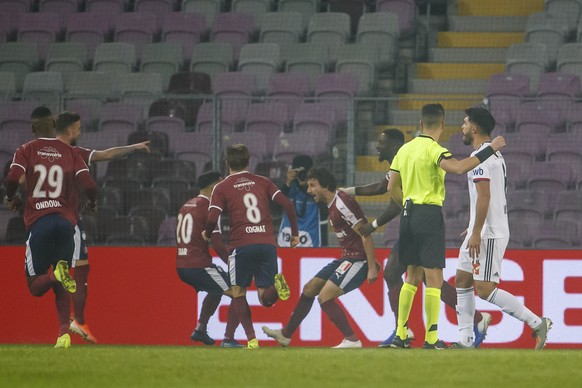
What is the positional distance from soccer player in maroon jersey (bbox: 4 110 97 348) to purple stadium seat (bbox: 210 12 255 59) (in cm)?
992

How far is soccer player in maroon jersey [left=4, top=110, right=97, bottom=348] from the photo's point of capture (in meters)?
11.7

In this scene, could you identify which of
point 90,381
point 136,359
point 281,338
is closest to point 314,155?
point 281,338

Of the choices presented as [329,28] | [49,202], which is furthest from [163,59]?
[49,202]

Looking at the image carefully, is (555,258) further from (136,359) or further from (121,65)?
(121,65)

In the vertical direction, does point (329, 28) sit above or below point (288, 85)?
above

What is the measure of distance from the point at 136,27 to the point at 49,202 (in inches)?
426

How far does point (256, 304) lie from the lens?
14711 mm

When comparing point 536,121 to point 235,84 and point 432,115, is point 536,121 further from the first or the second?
point 432,115

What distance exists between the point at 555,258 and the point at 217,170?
163 inches

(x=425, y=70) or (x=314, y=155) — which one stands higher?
(x=425, y=70)

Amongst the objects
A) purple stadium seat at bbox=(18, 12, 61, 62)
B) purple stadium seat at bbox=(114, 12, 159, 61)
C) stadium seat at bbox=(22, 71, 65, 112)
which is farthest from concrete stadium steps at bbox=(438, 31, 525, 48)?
purple stadium seat at bbox=(18, 12, 61, 62)

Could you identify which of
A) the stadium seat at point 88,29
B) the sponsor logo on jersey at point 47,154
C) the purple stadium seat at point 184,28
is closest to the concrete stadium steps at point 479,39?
the purple stadium seat at point 184,28

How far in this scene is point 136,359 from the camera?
1014 cm

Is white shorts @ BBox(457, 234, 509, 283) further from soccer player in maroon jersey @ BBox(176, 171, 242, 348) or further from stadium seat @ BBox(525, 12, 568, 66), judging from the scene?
stadium seat @ BBox(525, 12, 568, 66)
